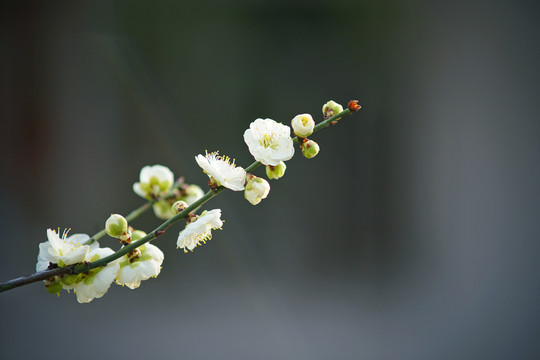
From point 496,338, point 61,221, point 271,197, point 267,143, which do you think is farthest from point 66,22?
point 496,338

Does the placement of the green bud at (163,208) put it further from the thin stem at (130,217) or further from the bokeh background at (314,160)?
the bokeh background at (314,160)

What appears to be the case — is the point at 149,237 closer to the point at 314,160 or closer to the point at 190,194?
the point at 190,194

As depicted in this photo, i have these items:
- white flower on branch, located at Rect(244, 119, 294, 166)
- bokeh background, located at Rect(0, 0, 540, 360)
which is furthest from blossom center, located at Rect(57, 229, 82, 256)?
bokeh background, located at Rect(0, 0, 540, 360)

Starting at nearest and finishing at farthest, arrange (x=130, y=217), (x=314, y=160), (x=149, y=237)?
(x=149, y=237) → (x=130, y=217) → (x=314, y=160)

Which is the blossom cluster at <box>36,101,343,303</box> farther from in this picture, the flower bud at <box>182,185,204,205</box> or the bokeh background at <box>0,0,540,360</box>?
the bokeh background at <box>0,0,540,360</box>

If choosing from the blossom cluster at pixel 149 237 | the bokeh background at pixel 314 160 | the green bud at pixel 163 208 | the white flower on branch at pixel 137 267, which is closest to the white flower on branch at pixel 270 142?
the blossom cluster at pixel 149 237

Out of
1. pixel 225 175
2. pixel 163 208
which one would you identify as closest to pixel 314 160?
pixel 163 208
